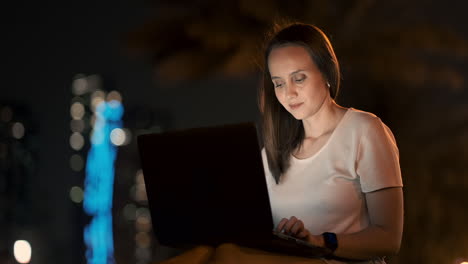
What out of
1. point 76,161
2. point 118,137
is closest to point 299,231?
point 76,161

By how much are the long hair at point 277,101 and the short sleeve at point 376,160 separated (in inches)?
8.3

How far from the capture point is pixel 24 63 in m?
12.0

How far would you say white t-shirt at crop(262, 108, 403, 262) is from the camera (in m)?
2.05

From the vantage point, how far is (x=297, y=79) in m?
2.16

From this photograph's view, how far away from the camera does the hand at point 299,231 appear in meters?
1.83

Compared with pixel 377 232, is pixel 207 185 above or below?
above

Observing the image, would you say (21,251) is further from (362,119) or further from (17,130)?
(17,130)

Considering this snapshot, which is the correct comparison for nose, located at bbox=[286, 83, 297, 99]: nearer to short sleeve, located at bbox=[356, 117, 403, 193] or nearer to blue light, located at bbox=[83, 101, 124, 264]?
short sleeve, located at bbox=[356, 117, 403, 193]

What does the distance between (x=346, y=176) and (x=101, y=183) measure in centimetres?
1763

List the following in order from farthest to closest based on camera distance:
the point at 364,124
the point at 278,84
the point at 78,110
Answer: the point at 78,110 → the point at 278,84 → the point at 364,124

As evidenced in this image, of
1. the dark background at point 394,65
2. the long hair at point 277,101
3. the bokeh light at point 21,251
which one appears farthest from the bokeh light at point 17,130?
the long hair at point 277,101

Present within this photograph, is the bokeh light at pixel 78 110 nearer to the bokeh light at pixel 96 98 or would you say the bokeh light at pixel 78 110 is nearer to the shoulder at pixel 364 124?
the bokeh light at pixel 96 98

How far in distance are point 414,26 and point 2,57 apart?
24.7ft

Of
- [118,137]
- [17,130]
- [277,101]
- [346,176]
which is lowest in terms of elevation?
[346,176]
